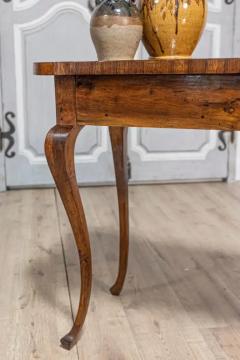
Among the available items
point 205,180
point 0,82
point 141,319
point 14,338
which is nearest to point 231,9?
point 205,180

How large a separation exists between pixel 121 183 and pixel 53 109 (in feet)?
4.66

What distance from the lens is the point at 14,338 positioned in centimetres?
122

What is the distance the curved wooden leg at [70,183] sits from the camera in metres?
1.02

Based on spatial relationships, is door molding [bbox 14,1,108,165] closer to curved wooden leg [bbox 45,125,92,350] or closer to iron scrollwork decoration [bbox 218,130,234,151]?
iron scrollwork decoration [bbox 218,130,234,151]

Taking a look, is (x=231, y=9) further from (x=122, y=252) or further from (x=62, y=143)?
(x=62, y=143)

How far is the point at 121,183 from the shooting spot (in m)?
1.37

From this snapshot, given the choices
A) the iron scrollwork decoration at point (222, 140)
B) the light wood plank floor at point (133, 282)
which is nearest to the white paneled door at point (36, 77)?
the light wood plank floor at point (133, 282)

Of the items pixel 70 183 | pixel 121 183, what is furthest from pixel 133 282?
pixel 70 183

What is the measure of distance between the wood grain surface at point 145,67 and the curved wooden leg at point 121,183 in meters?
0.39

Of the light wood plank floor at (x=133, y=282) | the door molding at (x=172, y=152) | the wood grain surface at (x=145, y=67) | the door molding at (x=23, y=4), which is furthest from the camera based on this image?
the door molding at (x=172, y=152)

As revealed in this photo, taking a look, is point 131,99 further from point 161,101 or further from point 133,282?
point 133,282

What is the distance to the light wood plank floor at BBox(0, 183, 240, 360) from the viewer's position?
1197mm

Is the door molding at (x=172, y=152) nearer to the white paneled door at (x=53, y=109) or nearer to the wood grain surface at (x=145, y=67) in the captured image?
the white paneled door at (x=53, y=109)

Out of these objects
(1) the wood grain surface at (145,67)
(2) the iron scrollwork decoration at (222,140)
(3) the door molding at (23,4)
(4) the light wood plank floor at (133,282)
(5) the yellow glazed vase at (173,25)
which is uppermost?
(3) the door molding at (23,4)
